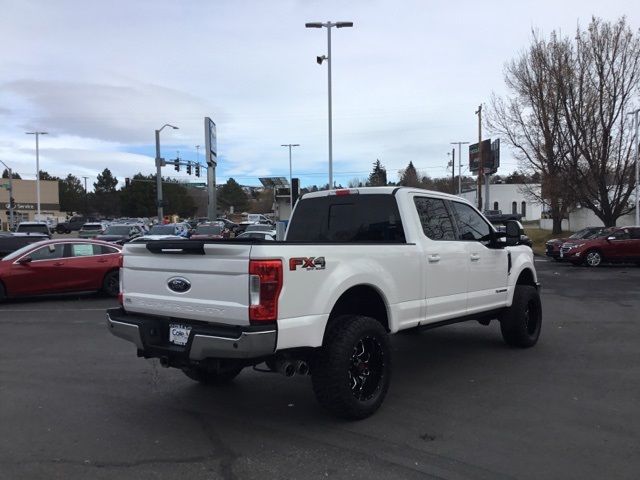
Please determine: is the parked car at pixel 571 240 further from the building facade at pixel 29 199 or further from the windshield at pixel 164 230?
the building facade at pixel 29 199

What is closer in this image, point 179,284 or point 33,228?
point 179,284

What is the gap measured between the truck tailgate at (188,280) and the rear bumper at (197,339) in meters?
0.08

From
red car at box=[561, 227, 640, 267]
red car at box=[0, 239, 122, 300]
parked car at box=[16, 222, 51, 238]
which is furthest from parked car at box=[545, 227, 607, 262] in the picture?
parked car at box=[16, 222, 51, 238]

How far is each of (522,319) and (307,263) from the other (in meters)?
4.24

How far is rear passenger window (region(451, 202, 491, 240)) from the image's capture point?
21.8 feet

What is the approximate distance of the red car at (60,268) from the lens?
12320mm

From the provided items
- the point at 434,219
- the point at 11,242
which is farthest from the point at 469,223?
the point at 11,242

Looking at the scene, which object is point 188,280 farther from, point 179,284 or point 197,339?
point 197,339

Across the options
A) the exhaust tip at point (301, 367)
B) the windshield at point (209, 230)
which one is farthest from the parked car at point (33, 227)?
the exhaust tip at point (301, 367)

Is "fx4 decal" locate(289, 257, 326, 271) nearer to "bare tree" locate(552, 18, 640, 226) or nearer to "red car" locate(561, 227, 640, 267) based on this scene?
"red car" locate(561, 227, 640, 267)

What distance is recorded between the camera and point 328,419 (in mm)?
4953

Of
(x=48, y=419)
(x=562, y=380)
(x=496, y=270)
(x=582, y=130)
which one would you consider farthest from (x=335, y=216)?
(x=582, y=130)

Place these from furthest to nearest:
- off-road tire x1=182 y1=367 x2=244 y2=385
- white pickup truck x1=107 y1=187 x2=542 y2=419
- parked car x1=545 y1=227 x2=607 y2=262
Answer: parked car x1=545 y1=227 x2=607 y2=262, off-road tire x1=182 y1=367 x2=244 y2=385, white pickup truck x1=107 y1=187 x2=542 y2=419

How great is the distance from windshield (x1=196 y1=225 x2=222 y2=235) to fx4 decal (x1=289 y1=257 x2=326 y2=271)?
25.2 metres
